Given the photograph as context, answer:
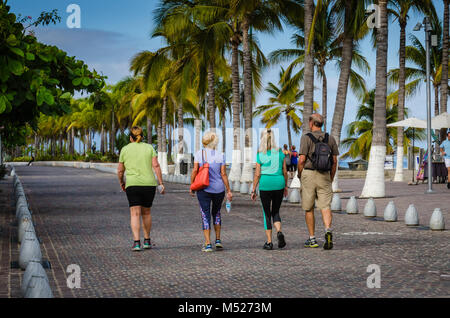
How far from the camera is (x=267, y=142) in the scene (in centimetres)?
971

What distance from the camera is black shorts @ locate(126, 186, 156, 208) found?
31.1ft

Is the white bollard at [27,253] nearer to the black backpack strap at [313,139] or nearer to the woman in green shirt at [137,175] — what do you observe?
the woman in green shirt at [137,175]

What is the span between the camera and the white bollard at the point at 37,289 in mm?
5387

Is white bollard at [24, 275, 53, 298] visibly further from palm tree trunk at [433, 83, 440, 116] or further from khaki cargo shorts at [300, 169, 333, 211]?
palm tree trunk at [433, 83, 440, 116]

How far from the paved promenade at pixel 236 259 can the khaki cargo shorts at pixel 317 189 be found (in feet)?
2.26

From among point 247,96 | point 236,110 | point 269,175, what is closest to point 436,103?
point 247,96

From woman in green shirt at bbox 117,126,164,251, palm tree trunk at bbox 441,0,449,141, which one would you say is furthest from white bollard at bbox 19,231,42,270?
palm tree trunk at bbox 441,0,449,141

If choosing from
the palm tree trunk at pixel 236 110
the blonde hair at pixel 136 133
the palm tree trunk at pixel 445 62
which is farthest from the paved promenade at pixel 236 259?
the palm tree trunk at pixel 236 110

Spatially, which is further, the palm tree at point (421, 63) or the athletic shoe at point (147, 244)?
the palm tree at point (421, 63)

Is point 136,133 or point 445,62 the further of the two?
point 445,62

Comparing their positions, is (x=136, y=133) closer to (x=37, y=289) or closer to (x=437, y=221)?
(x=37, y=289)

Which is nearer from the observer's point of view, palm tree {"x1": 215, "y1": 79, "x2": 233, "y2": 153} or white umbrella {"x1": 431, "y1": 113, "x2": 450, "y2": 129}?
white umbrella {"x1": 431, "y1": 113, "x2": 450, "y2": 129}

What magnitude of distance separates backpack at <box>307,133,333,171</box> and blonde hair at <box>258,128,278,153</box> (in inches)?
22.5

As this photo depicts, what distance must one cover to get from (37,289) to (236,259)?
3720mm
